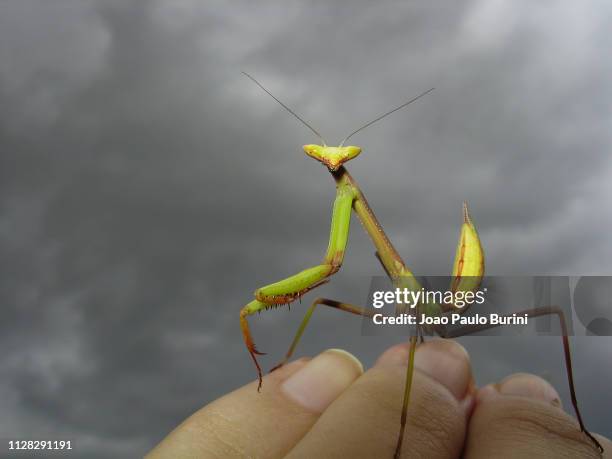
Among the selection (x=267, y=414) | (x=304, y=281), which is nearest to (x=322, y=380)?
(x=267, y=414)

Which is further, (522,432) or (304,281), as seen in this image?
(304,281)

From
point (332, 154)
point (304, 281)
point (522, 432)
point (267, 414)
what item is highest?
point (332, 154)

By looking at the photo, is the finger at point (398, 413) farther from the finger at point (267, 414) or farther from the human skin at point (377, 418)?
the finger at point (267, 414)

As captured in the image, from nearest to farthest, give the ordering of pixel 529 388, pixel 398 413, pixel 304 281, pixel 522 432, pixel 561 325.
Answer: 1. pixel 522 432
2. pixel 398 413
3. pixel 304 281
4. pixel 529 388
5. pixel 561 325

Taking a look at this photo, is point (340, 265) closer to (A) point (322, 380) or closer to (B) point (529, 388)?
(A) point (322, 380)

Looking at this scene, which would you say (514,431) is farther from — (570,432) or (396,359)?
(396,359)

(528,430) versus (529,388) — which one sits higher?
(529,388)

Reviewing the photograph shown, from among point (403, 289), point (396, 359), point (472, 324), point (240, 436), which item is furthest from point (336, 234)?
point (472, 324)

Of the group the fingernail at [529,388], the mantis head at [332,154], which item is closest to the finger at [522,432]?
the fingernail at [529,388]
